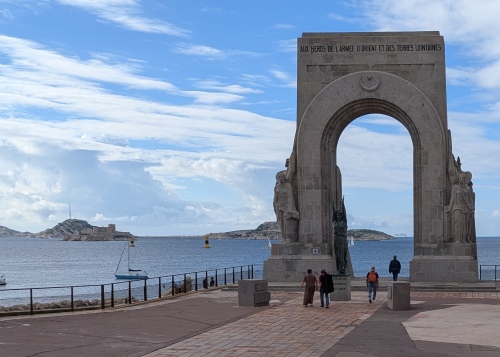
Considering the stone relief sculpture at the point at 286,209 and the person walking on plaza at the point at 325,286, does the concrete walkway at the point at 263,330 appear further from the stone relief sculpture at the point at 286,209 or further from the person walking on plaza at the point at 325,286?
the stone relief sculpture at the point at 286,209

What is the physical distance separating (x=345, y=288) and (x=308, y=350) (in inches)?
440

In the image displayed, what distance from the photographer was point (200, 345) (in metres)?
17.2

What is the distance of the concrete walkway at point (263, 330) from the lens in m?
16.5

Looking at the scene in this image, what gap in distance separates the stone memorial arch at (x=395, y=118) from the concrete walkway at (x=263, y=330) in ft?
22.4

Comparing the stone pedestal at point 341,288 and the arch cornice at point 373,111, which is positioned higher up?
the arch cornice at point 373,111

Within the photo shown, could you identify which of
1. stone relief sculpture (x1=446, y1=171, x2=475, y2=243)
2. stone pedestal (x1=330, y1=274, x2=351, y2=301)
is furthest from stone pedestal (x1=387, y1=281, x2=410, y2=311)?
stone relief sculpture (x1=446, y1=171, x2=475, y2=243)

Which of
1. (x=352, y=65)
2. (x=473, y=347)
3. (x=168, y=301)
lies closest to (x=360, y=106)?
(x=352, y=65)

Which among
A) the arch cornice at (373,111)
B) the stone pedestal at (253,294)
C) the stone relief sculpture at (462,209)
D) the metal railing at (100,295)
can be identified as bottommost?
the metal railing at (100,295)

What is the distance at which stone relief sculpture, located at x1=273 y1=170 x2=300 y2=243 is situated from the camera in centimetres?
3453

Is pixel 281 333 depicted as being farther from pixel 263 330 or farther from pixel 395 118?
pixel 395 118

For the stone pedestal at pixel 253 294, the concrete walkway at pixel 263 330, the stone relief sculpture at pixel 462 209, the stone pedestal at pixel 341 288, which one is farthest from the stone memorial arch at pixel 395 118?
the stone pedestal at pixel 253 294

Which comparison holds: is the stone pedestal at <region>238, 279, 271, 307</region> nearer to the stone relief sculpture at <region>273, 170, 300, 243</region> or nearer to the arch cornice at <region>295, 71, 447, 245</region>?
the stone relief sculpture at <region>273, 170, 300, 243</region>

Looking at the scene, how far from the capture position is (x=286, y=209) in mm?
34531

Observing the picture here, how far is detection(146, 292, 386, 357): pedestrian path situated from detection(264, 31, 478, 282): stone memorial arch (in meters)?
8.75
